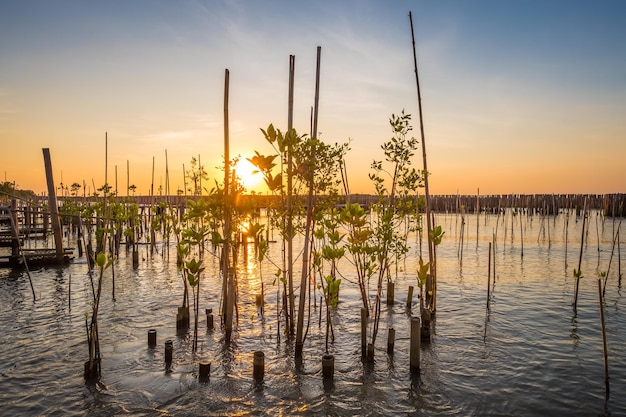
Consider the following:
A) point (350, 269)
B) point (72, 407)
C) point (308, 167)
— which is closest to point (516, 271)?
point (350, 269)

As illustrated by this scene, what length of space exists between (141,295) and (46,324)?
304 centimetres

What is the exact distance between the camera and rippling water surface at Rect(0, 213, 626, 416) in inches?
241

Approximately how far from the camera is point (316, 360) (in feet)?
25.0

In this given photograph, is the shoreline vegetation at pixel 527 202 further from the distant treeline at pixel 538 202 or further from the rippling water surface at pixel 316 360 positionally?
the rippling water surface at pixel 316 360

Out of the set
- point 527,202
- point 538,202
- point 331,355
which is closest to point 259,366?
point 331,355

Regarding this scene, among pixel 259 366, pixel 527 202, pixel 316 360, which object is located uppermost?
pixel 527 202

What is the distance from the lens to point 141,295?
1247cm

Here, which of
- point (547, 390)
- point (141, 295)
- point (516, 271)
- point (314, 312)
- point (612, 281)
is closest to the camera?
point (547, 390)

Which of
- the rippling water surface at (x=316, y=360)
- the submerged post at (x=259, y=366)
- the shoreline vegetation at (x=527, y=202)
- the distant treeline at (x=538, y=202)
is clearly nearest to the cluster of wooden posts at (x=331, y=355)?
the submerged post at (x=259, y=366)

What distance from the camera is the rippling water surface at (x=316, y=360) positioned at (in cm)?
612

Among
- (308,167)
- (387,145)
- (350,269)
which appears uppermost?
(387,145)

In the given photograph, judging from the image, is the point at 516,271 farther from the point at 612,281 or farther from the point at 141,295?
the point at 141,295

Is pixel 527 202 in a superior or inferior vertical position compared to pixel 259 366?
superior

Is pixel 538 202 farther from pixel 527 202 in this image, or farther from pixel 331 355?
pixel 331 355
